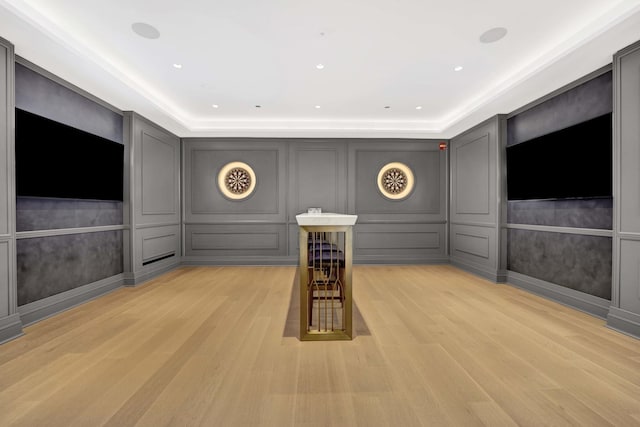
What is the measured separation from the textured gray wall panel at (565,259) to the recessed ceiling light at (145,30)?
5.19 metres

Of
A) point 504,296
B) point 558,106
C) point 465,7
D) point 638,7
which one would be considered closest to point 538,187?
point 558,106

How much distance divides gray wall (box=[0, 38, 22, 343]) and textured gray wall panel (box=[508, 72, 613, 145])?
19.6 ft

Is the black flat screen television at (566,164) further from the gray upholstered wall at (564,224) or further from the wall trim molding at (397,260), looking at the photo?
the wall trim molding at (397,260)

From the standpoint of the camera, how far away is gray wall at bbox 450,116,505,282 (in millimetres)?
4789

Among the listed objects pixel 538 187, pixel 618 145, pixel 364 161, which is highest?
pixel 364 161

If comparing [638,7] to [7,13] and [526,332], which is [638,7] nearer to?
[526,332]

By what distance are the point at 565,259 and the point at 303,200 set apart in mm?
4409

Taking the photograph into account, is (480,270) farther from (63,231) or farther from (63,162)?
(63,162)

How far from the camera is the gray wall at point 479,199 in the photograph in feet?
15.7

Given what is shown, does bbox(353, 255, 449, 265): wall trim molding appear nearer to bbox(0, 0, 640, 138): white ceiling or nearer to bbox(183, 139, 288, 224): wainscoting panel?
bbox(183, 139, 288, 224): wainscoting panel

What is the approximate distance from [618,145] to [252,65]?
4010 mm

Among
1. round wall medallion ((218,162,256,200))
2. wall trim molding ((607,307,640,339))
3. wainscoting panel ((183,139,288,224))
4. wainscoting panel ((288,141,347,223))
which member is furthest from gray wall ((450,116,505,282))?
round wall medallion ((218,162,256,200))

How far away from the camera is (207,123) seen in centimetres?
589

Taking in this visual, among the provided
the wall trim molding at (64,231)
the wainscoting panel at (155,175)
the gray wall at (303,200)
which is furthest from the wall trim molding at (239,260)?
the wall trim molding at (64,231)
